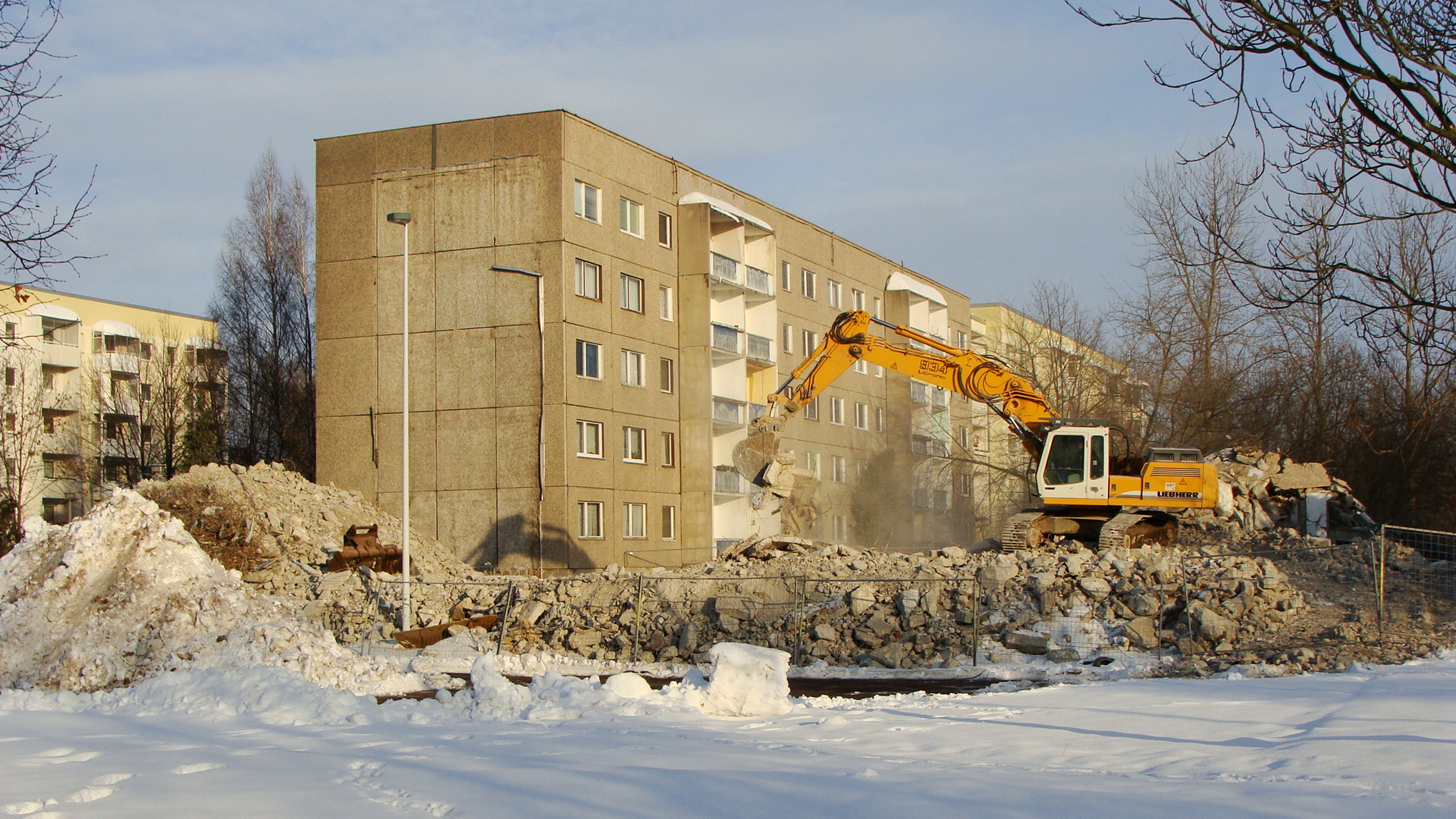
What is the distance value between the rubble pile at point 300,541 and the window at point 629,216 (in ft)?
36.9

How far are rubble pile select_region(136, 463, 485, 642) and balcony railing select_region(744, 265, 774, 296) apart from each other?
52.2 feet

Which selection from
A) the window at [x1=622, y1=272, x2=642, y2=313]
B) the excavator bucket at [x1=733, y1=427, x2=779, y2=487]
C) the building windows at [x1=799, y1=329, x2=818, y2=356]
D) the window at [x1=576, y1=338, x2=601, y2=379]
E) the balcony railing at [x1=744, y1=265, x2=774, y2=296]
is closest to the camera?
the excavator bucket at [x1=733, y1=427, x2=779, y2=487]

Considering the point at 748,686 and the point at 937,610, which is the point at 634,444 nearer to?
the point at 937,610

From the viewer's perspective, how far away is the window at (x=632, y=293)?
36156 millimetres

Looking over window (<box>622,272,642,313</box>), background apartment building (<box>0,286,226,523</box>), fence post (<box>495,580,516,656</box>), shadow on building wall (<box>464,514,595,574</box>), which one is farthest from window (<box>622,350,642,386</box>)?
background apartment building (<box>0,286,226,523</box>)

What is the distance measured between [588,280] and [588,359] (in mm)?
2386

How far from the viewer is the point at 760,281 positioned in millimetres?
43000

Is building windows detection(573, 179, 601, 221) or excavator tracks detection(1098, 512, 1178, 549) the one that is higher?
building windows detection(573, 179, 601, 221)

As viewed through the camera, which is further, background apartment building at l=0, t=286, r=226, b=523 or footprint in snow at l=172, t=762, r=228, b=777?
background apartment building at l=0, t=286, r=226, b=523

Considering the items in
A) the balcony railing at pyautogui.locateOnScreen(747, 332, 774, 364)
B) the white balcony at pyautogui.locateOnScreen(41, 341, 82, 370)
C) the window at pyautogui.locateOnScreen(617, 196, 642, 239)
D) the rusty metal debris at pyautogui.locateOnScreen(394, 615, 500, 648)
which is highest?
the window at pyautogui.locateOnScreen(617, 196, 642, 239)

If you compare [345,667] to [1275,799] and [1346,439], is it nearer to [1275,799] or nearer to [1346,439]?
[1275,799]

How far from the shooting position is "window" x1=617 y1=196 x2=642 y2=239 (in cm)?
3609

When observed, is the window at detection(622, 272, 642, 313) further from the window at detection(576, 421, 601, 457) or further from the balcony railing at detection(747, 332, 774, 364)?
the balcony railing at detection(747, 332, 774, 364)

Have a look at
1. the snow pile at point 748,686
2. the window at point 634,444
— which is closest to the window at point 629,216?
the window at point 634,444
